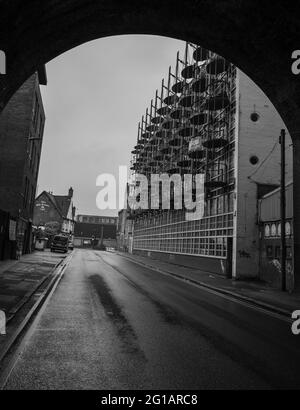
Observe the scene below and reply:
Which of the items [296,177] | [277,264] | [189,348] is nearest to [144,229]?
[277,264]

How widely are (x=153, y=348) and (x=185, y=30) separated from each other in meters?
10.9

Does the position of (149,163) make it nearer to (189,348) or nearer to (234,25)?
(234,25)

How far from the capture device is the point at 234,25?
12.1 metres

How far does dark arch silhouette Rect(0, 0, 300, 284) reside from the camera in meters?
10.4

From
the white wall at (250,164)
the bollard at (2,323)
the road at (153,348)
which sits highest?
the white wall at (250,164)

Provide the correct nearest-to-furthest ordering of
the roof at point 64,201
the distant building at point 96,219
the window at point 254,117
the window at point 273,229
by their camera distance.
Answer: the window at point 273,229 → the window at point 254,117 → the roof at point 64,201 → the distant building at point 96,219

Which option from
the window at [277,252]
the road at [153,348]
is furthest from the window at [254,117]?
the road at [153,348]

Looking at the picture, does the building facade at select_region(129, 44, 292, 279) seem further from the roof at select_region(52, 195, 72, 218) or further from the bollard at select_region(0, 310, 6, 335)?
the roof at select_region(52, 195, 72, 218)

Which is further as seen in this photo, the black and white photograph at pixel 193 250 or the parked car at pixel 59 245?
the parked car at pixel 59 245

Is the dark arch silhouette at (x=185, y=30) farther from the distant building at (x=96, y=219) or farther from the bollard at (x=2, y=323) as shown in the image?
the distant building at (x=96, y=219)

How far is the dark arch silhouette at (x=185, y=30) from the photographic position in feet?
34.0

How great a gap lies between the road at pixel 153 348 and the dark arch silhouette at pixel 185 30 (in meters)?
6.04

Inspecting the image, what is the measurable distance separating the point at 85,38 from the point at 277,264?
16.0 metres

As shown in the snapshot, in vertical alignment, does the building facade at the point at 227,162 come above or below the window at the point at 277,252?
above
